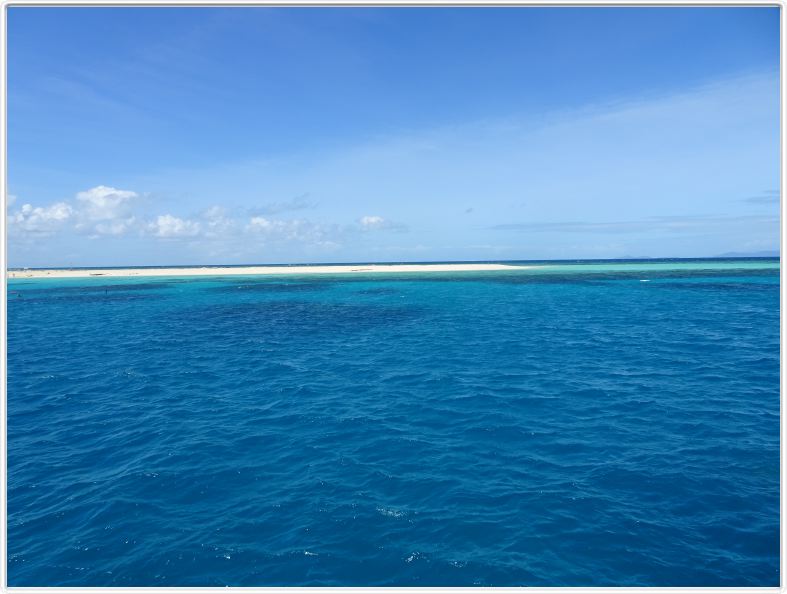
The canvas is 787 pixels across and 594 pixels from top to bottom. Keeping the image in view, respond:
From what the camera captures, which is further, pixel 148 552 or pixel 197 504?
pixel 197 504

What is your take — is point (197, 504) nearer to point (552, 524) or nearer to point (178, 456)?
point (178, 456)

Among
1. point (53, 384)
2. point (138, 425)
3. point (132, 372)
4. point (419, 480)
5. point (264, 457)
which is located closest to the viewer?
point (419, 480)

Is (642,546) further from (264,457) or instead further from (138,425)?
(138,425)

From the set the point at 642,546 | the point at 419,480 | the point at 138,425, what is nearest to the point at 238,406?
the point at 138,425

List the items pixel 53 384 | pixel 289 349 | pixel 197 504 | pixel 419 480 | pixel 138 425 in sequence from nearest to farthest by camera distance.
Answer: pixel 197 504, pixel 419 480, pixel 138 425, pixel 53 384, pixel 289 349

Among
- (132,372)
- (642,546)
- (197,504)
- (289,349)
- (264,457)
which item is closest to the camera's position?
(642,546)

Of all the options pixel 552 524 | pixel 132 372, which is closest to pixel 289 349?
pixel 132 372
